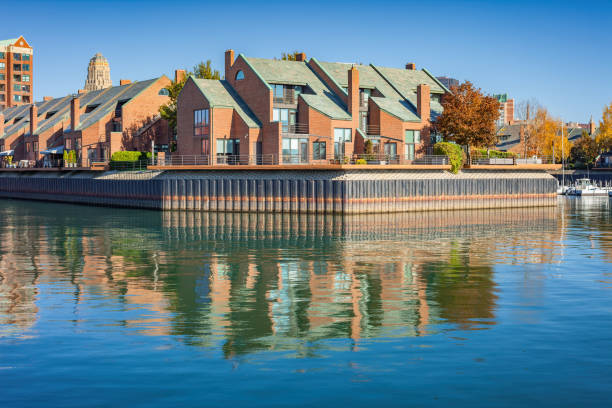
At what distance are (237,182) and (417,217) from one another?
→ 56.5 feet

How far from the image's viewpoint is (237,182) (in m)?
65.2

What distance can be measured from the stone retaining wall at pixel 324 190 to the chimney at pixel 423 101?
1009cm

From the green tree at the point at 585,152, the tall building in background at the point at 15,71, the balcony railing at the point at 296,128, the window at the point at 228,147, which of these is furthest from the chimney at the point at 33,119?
the green tree at the point at 585,152

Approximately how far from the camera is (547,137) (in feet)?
461

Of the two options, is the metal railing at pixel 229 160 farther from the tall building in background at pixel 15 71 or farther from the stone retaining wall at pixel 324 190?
the tall building in background at pixel 15 71

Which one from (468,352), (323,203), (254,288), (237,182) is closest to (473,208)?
(323,203)

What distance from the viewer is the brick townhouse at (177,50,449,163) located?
72750 millimetres

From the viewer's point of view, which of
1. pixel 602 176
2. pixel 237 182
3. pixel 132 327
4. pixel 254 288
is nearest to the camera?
pixel 132 327

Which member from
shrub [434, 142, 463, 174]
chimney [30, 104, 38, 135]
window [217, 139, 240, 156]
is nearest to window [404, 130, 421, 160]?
shrub [434, 142, 463, 174]

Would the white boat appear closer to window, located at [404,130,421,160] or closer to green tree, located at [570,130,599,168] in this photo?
green tree, located at [570,130,599,168]

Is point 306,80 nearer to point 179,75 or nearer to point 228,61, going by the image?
point 228,61

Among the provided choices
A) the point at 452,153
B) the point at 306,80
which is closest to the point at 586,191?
the point at 452,153

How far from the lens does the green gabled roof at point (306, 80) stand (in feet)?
244

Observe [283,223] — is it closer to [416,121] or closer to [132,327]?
[416,121]
